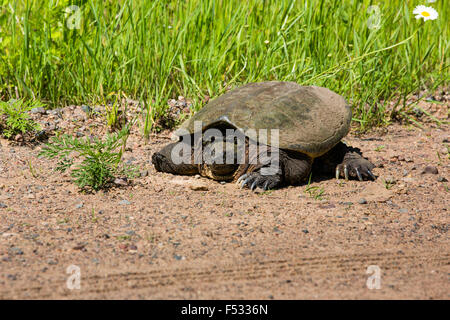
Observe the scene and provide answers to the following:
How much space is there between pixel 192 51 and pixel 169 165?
4.73 ft

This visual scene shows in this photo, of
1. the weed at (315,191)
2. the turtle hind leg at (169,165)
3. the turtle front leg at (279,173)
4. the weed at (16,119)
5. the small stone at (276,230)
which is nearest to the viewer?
the small stone at (276,230)

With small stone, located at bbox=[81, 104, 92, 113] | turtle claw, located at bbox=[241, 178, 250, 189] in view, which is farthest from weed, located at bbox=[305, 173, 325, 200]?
small stone, located at bbox=[81, 104, 92, 113]

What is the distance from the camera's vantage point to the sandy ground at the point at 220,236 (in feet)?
7.18

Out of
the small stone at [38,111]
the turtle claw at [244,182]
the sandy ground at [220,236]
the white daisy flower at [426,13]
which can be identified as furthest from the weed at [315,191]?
the small stone at [38,111]

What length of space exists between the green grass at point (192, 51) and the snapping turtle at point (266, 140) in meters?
0.63

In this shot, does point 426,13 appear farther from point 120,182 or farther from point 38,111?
point 38,111

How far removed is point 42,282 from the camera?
2160 mm

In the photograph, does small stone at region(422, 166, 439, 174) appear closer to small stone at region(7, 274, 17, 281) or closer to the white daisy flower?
the white daisy flower

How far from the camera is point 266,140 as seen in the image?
11.5ft

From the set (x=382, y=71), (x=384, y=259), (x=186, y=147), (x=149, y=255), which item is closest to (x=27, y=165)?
(x=186, y=147)

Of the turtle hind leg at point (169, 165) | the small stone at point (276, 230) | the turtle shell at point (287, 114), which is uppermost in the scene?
the turtle shell at point (287, 114)

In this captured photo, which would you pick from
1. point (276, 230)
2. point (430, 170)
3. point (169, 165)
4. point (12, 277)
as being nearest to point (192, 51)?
point (169, 165)

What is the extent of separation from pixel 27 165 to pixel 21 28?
1483 mm

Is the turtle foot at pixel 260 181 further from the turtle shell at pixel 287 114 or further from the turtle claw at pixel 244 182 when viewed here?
the turtle shell at pixel 287 114
